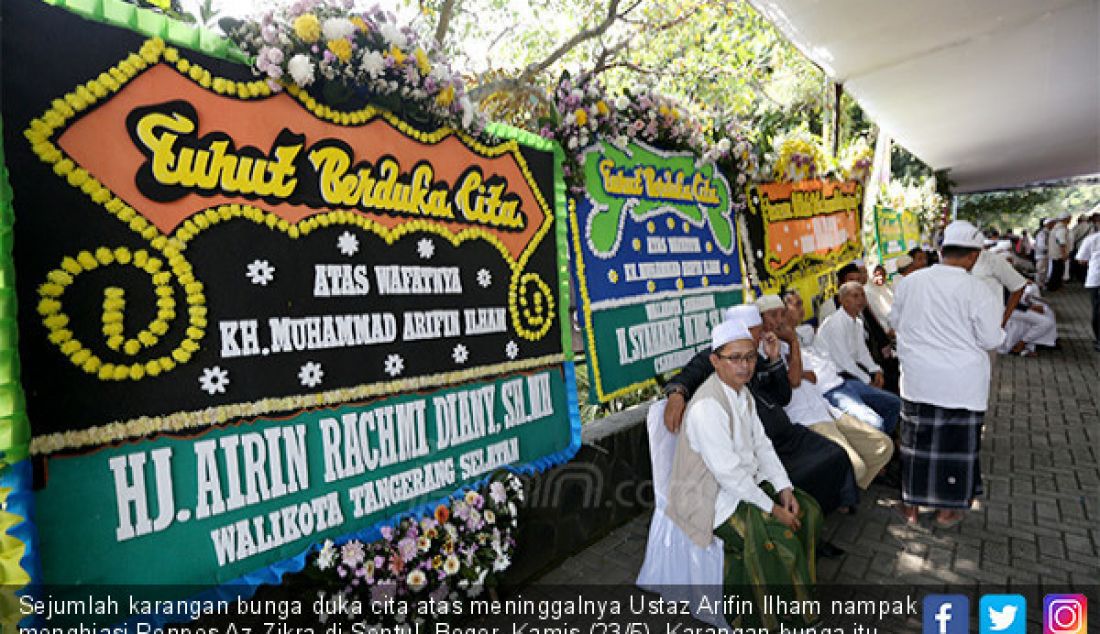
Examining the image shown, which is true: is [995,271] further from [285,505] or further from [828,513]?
[285,505]

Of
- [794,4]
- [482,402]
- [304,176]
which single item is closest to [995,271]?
[794,4]

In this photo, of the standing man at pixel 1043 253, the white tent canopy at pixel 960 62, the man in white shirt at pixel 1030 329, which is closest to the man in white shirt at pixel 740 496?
the white tent canopy at pixel 960 62

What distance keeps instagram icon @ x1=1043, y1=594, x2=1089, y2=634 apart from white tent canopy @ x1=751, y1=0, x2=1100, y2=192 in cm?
455

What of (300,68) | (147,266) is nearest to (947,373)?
(300,68)

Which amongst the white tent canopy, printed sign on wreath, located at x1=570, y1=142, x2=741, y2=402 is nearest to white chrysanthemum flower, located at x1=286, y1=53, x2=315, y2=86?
printed sign on wreath, located at x1=570, y1=142, x2=741, y2=402

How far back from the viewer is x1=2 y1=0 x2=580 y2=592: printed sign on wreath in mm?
1671

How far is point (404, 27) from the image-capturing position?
8.09ft

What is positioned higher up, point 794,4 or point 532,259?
point 794,4

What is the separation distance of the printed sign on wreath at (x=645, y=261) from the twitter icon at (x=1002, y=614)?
2206mm

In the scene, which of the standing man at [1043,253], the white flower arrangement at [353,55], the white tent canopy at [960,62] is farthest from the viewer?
the standing man at [1043,253]

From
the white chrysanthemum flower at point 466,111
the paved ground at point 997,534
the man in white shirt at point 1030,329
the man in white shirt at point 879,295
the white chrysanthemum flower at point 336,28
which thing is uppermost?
the white chrysanthemum flower at point 336,28

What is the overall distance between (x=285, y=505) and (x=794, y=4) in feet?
17.5

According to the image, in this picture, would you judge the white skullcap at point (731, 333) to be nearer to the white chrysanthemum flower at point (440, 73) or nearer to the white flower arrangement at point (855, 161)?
the white chrysanthemum flower at point (440, 73)

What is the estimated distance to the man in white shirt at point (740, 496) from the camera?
2490 mm
